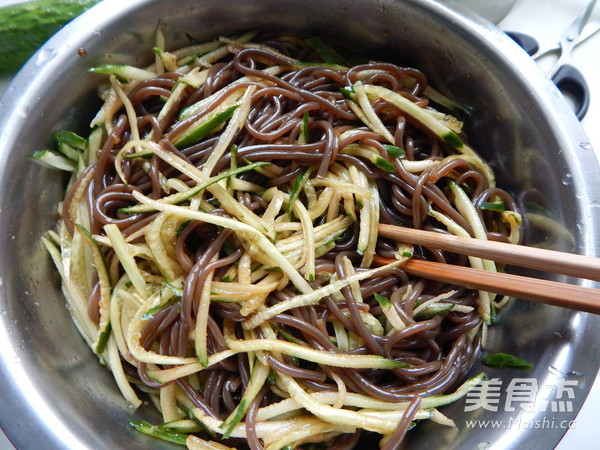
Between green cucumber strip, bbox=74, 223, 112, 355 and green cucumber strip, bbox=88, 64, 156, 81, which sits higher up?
green cucumber strip, bbox=88, 64, 156, 81

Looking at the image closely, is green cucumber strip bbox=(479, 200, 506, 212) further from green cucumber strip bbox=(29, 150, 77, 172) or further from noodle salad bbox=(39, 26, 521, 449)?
green cucumber strip bbox=(29, 150, 77, 172)

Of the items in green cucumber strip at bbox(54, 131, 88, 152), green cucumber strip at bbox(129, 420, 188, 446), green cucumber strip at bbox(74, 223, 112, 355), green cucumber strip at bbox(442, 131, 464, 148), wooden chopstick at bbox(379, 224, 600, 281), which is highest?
green cucumber strip at bbox(442, 131, 464, 148)

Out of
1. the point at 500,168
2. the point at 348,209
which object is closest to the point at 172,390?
the point at 348,209

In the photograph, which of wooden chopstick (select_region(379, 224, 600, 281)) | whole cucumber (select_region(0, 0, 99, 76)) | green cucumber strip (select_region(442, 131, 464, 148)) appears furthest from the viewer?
whole cucumber (select_region(0, 0, 99, 76))

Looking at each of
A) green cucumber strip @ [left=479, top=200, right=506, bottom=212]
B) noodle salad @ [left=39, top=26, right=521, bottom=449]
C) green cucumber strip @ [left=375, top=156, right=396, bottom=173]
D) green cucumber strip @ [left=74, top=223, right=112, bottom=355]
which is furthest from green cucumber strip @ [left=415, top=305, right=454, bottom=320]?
green cucumber strip @ [left=74, top=223, right=112, bottom=355]

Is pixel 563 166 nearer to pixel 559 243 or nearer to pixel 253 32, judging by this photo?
pixel 559 243

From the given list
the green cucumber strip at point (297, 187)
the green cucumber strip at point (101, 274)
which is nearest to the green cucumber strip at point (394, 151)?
the green cucumber strip at point (297, 187)

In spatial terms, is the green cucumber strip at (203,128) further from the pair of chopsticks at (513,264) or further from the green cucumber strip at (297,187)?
the pair of chopsticks at (513,264)
